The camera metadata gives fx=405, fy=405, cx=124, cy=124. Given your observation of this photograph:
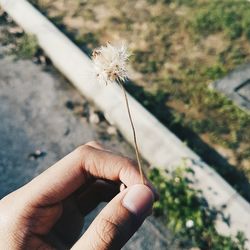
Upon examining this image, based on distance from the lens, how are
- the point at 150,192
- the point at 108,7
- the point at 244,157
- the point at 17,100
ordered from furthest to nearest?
the point at 108,7 → the point at 17,100 → the point at 244,157 → the point at 150,192

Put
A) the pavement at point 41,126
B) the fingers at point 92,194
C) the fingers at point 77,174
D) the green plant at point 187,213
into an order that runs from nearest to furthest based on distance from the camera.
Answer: the fingers at point 77,174, the fingers at point 92,194, the green plant at point 187,213, the pavement at point 41,126

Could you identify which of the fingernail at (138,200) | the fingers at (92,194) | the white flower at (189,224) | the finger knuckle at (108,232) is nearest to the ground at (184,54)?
the white flower at (189,224)

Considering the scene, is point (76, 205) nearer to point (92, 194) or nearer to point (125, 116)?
point (92, 194)

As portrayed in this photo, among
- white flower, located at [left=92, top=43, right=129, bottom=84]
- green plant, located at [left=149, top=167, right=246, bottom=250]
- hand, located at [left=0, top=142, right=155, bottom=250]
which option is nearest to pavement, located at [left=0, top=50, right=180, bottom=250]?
green plant, located at [left=149, top=167, right=246, bottom=250]

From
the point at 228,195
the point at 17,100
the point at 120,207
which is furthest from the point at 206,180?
the point at 17,100

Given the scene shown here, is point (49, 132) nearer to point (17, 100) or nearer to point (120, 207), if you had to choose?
point (17, 100)

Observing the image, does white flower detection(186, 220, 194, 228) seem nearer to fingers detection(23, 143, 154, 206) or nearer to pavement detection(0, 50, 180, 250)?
pavement detection(0, 50, 180, 250)

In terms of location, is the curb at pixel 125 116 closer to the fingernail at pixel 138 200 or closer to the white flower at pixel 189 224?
the white flower at pixel 189 224
